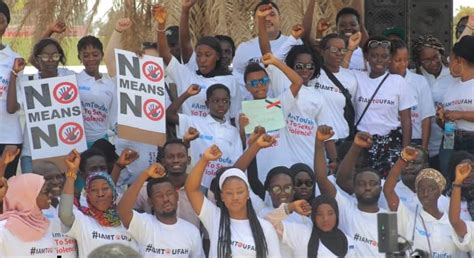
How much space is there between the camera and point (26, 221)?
28.3 ft

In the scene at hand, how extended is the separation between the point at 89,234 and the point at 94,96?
62.2 inches

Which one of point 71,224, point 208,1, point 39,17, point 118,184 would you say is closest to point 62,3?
point 39,17

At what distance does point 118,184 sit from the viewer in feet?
31.8

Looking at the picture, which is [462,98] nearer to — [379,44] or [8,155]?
[379,44]

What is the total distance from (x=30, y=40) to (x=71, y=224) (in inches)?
189

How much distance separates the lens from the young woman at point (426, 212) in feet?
30.1

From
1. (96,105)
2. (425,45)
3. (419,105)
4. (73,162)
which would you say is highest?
(425,45)

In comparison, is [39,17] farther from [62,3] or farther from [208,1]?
[208,1]

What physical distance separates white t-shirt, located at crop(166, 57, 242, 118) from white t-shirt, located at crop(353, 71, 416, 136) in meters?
0.93

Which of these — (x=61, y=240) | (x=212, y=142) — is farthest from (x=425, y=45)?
(x=61, y=240)

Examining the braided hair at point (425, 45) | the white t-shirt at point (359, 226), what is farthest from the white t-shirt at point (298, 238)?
the braided hair at point (425, 45)

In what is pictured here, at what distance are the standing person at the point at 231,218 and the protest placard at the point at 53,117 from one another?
3.69 feet

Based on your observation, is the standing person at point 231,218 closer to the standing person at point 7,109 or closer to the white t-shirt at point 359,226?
the white t-shirt at point 359,226

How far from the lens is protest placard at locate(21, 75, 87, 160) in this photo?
9.52 meters
